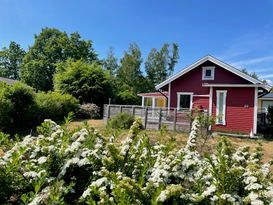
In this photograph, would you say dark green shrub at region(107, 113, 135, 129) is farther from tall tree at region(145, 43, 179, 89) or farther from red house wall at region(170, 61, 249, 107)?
tall tree at region(145, 43, 179, 89)

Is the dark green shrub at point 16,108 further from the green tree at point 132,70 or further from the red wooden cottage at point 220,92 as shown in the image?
the green tree at point 132,70

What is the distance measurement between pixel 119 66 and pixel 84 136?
43.8 metres

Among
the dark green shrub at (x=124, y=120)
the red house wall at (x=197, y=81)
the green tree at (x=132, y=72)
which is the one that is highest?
the green tree at (x=132, y=72)

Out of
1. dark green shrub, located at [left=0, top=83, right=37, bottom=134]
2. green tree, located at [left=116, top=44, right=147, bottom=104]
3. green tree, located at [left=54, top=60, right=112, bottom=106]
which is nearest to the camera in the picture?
dark green shrub, located at [left=0, top=83, right=37, bottom=134]

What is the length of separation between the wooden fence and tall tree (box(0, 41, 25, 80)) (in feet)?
126

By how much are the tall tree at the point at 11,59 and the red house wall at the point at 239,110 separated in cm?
4224

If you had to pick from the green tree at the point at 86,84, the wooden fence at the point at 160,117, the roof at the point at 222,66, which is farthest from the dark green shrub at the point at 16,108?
the roof at the point at 222,66

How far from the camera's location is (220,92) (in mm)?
15594

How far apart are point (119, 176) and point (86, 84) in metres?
22.0

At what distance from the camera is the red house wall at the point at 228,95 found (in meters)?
14.9

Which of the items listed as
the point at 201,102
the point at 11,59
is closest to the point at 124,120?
the point at 201,102

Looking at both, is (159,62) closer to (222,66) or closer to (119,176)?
(222,66)

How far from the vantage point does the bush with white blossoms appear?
2355mm

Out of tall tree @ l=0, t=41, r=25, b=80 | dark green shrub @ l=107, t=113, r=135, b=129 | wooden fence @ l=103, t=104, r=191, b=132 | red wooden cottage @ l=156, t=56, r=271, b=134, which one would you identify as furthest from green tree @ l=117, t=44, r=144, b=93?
dark green shrub @ l=107, t=113, r=135, b=129
